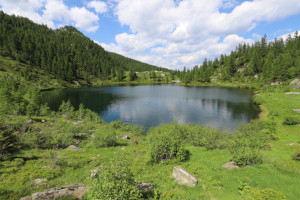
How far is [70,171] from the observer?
15688 millimetres

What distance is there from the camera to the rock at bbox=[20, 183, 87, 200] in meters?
9.20

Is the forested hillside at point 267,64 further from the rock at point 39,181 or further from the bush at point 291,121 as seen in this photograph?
the rock at point 39,181

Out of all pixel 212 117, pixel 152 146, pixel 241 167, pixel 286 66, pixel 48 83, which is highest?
pixel 286 66

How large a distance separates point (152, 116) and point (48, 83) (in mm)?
132720

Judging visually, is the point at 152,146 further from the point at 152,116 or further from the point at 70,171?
the point at 152,116

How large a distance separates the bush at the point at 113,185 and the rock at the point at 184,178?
6002mm

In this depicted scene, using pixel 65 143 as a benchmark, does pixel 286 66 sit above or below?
above

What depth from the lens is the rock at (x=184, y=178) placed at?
39.7 ft

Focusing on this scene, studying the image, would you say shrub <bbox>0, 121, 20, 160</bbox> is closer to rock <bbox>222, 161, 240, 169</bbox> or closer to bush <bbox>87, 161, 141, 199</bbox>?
bush <bbox>87, 161, 141, 199</bbox>

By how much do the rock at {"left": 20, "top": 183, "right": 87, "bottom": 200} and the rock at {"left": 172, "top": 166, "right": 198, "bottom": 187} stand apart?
8644 mm

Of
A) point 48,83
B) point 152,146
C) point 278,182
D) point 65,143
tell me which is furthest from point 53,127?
point 48,83

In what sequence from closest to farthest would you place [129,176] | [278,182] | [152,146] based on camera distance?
1. [129,176]
2. [278,182]
3. [152,146]

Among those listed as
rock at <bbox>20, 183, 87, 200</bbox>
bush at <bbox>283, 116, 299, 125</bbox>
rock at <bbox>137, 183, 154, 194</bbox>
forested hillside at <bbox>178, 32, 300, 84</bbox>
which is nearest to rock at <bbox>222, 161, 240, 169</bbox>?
rock at <bbox>137, 183, 154, 194</bbox>

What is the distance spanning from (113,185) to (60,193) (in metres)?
5.85
